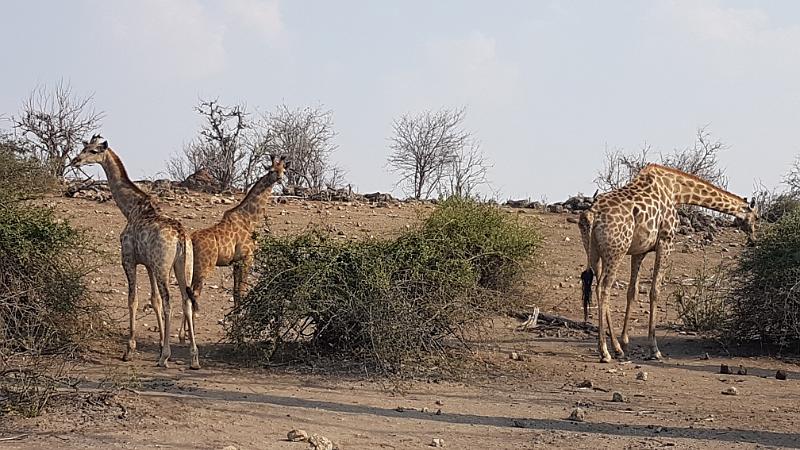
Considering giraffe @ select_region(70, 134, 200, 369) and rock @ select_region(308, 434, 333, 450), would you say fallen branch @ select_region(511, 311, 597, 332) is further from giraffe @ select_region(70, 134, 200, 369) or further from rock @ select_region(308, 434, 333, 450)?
rock @ select_region(308, 434, 333, 450)

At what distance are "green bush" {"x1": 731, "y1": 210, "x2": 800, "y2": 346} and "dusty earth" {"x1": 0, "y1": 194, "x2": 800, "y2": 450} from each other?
1.16ft

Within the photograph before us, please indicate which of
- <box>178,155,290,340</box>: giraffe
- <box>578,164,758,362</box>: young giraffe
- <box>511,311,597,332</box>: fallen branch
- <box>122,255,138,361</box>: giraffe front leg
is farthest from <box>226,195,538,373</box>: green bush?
<box>511,311,597,332</box>: fallen branch

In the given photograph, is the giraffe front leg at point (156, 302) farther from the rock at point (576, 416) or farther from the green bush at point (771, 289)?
the green bush at point (771, 289)

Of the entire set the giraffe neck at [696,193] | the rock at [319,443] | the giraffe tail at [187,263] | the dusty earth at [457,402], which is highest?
the giraffe neck at [696,193]

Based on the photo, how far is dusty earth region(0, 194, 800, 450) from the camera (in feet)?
24.4

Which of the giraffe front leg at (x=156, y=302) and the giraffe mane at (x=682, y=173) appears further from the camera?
the giraffe mane at (x=682, y=173)

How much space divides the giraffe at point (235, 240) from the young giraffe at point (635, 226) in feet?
13.3

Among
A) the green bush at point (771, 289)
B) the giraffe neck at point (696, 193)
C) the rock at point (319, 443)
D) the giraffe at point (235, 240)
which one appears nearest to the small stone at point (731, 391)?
the green bush at point (771, 289)

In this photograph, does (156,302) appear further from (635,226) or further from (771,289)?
(771,289)

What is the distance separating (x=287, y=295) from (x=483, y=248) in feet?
10.6

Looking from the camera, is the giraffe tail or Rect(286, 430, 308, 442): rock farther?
the giraffe tail

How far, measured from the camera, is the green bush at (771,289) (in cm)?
1165

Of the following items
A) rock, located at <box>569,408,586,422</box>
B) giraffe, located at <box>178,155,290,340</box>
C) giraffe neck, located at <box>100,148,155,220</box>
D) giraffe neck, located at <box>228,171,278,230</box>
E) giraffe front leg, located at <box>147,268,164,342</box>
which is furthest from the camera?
giraffe neck, located at <box>228,171,278,230</box>

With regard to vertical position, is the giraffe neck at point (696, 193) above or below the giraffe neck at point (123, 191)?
above
